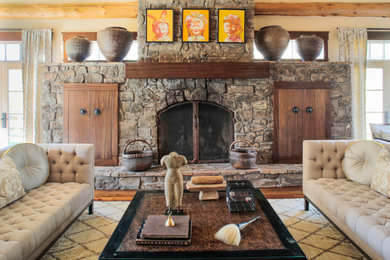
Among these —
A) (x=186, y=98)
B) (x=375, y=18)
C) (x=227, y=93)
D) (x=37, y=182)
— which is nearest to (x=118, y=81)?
(x=186, y=98)

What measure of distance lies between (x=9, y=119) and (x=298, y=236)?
16.4 ft

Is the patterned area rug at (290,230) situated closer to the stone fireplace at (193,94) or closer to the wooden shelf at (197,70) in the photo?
the stone fireplace at (193,94)

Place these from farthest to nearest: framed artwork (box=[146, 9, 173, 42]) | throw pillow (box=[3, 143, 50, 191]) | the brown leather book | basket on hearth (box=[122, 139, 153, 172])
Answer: framed artwork (box=[146, 9, 173, 42]) < basket on hearth (box=[122, 139, 153, 172]) < throw pillow (box=[3, 143, 50, 191]) < the brown leather book

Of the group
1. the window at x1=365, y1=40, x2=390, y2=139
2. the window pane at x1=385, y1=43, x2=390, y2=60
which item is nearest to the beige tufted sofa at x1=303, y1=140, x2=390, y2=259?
the window at x1=365, y1=40, x2=390, y2=139

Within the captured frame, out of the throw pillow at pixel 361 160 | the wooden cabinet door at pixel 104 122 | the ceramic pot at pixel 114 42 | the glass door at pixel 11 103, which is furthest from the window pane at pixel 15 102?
the throw pillow at pixel 361 160

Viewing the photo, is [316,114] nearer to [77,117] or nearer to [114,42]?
[114,42]

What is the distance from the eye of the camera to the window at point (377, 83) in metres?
4.79

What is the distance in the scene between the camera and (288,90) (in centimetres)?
402

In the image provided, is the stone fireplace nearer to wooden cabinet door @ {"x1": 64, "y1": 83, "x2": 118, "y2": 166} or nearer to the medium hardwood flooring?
wooden cabinet door @ {"x1": 64, "y1": 83, "x2": 118, "y2": 166}

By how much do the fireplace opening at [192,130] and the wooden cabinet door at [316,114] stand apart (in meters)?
1.14

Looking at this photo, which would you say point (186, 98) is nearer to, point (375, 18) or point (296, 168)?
point (296, 168)

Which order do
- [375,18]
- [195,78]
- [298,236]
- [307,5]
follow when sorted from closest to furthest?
[298,236]
[195,78]
[307,5]
[375,18]

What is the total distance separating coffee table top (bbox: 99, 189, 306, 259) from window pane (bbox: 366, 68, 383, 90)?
13.6 feet

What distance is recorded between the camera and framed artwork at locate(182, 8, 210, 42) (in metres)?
3.89
